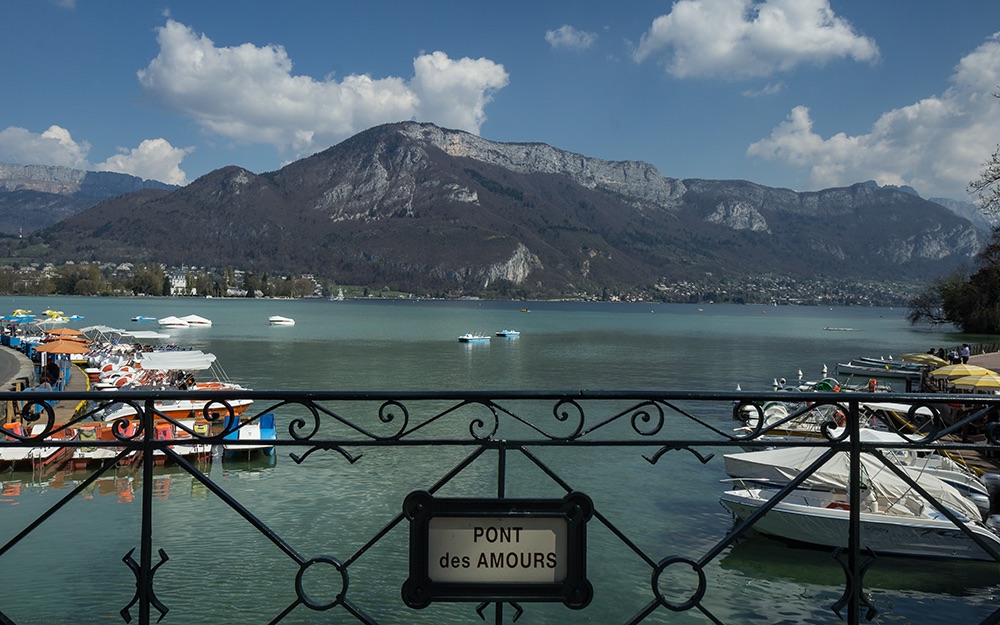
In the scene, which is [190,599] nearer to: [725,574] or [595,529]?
[595,529]

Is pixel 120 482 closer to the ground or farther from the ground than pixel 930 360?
closer to the ground

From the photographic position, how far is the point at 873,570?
12570mm

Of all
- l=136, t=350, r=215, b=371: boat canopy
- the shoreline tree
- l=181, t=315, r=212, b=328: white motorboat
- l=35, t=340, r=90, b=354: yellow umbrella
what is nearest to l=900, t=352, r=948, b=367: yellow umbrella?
the shoreline tree

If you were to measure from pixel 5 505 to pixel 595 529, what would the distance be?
1273cm

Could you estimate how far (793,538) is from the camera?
1366cm

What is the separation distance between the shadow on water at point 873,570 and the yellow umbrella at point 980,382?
463 inches

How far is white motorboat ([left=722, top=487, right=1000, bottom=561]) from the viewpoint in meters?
12.7

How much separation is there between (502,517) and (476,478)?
16.1 m

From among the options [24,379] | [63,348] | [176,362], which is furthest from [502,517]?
[63,348]

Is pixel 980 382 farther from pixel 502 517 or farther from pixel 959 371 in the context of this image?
pixel 502 517

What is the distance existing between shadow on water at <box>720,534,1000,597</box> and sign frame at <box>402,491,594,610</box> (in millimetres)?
11632

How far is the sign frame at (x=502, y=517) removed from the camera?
8.23ft

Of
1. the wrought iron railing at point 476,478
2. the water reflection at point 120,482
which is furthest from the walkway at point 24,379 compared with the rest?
the water reflection at point 120,482

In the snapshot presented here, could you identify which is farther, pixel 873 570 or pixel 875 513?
pixel 875 513
